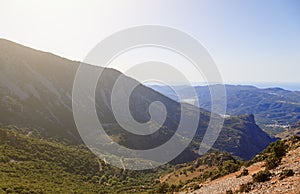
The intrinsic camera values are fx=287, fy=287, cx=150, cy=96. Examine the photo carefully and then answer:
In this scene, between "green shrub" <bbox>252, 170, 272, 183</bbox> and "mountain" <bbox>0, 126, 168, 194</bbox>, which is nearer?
"green shrub" <bbox>252, 170, 272, 183</bbox>

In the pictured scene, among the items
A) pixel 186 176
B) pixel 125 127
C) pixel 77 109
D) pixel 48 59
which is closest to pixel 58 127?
pixel 77 109

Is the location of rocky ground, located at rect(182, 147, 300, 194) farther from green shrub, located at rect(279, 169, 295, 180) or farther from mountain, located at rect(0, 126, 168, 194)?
mountain, located at rect(0, 126, 168, 194)

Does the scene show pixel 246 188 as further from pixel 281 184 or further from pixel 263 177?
pixel 281 184

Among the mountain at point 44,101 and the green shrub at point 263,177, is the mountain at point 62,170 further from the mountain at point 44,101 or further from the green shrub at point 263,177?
the green shrub at point 263,177

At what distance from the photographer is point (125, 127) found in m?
164

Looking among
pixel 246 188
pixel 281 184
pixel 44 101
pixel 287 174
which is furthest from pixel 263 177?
pixel 44 101

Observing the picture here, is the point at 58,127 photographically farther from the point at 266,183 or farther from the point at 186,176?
the point at 266,183

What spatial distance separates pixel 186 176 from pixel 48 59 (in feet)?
461

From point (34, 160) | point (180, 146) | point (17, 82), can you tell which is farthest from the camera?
point (180, 146)

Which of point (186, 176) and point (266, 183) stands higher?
point (266, 183)

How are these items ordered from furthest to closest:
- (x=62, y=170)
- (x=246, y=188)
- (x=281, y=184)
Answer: (x=62, y=170) < (x=246, y=188) < (x=281, y=184)

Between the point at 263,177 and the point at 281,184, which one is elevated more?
the point at 281,184

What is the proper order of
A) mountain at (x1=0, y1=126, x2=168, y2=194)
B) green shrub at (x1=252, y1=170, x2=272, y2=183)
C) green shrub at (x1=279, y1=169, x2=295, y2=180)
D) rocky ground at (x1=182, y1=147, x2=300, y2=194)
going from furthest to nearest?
mountain at (x1=0, y1=126, x2=168, y2=194) → green shrub at (x1=252, y1=170, x2=272, y2=183) → green shrub at (x1=279, y1=169, x2=295, y2=180) → rocky ground at (x1=182, y1=147, x2=300, y2=194)

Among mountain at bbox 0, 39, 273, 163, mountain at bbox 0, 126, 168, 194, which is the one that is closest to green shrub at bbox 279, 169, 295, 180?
mountain at bbox 0, 126, 168, 194
